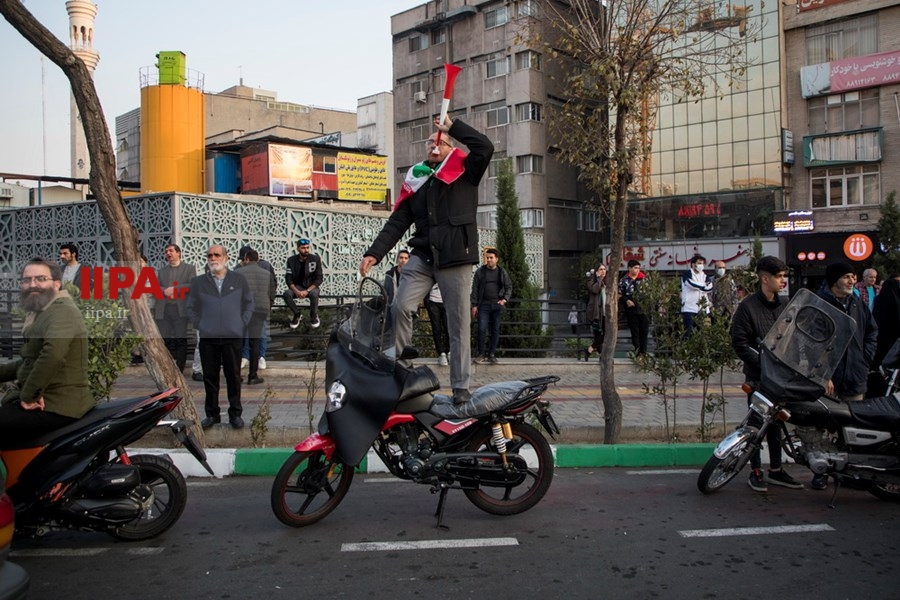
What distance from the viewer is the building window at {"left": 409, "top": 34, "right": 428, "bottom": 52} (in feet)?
166

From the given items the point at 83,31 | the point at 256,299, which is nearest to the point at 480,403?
the point at 83,31

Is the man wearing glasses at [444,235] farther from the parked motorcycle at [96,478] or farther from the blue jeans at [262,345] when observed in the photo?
the blue jeans at [262,345]

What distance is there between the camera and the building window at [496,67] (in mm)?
45688

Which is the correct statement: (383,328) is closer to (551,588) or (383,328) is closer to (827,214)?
(551,588)

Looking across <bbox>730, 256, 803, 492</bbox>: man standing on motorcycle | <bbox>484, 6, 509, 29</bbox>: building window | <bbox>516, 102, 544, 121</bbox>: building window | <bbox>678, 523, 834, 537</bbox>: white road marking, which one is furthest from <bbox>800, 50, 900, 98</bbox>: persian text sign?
<bbox>678, 523, 834, 537</bbox>: white road marking

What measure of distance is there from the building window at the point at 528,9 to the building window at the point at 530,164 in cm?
3736

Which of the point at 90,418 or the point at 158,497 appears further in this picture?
the point at 158,497

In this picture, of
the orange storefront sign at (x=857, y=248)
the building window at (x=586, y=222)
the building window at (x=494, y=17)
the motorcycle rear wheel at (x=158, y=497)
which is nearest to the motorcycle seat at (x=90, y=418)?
the motorcycle rear wheel at (x=158, y=497)

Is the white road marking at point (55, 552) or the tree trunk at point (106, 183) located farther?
the tree trunk at point (106, 183)

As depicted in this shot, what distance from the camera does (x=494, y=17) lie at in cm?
4628

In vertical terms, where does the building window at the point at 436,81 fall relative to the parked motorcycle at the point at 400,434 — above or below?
above

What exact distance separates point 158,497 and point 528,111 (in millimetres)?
42202

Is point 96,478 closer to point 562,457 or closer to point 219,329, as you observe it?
point 219,329

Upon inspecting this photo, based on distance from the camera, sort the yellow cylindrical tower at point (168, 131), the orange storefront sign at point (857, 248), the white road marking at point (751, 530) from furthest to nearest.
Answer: the yellow cylindrical tower at point (168, 131) < the orange storefront sign at point (857, 248) < the white road marking at point (751, 530)
